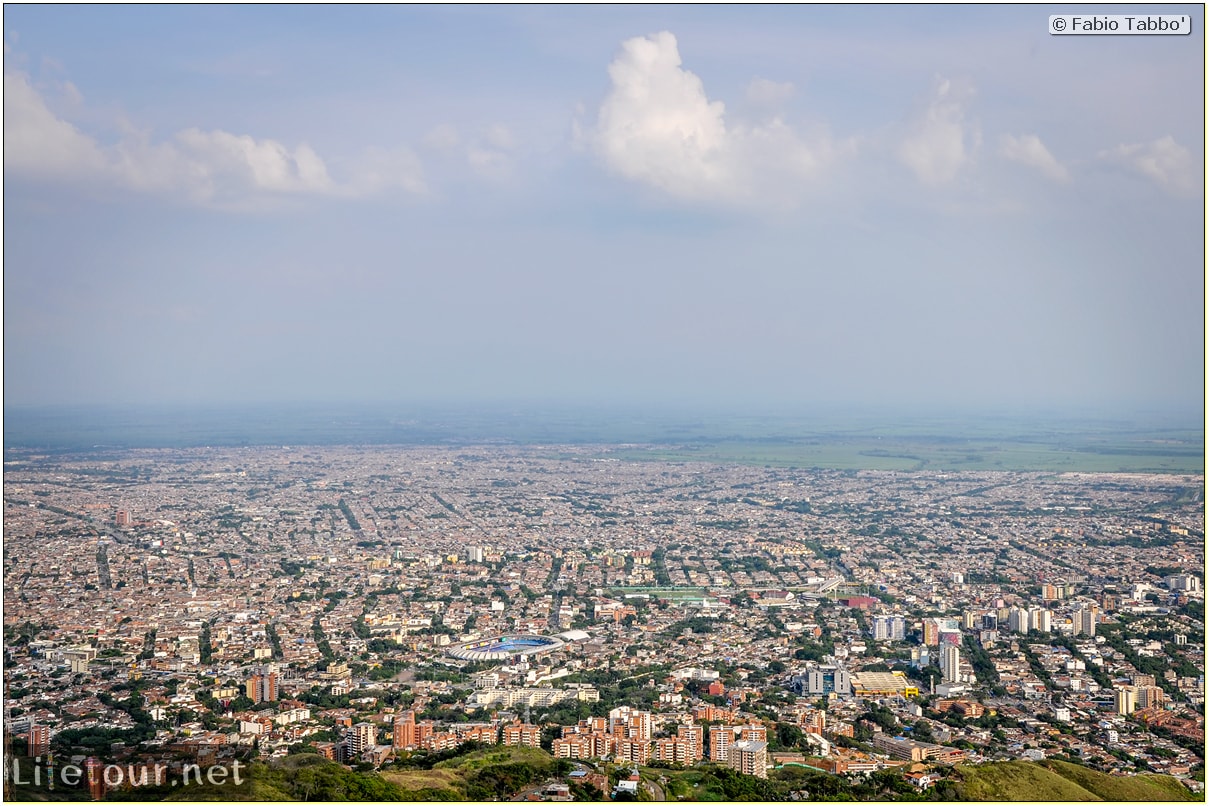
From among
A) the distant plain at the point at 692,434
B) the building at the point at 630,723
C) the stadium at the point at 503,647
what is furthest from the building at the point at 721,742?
the distant plain at the point at 692,434

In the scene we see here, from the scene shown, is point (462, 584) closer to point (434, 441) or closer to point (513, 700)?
point (513, 700)

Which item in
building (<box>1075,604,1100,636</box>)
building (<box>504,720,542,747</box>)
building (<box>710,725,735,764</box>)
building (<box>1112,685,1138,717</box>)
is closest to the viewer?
building (<box>710,725,735,764</box>)

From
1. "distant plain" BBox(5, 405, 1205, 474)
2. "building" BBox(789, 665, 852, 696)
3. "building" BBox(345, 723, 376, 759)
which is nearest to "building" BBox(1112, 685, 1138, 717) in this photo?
"building" BBox(789, 665, 852, 696)

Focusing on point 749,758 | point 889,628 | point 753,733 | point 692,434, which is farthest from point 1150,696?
point 692,434

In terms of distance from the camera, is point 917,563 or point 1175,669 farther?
point 917,563

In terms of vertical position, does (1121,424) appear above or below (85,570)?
above

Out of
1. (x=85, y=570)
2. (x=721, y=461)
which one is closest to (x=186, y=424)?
(x=721, y=461)

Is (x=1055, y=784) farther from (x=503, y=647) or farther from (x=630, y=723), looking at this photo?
(x=503, y=647)

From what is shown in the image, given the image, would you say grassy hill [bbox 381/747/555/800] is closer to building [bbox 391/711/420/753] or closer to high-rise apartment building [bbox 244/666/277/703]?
building [bbox 391/711/420/753]
